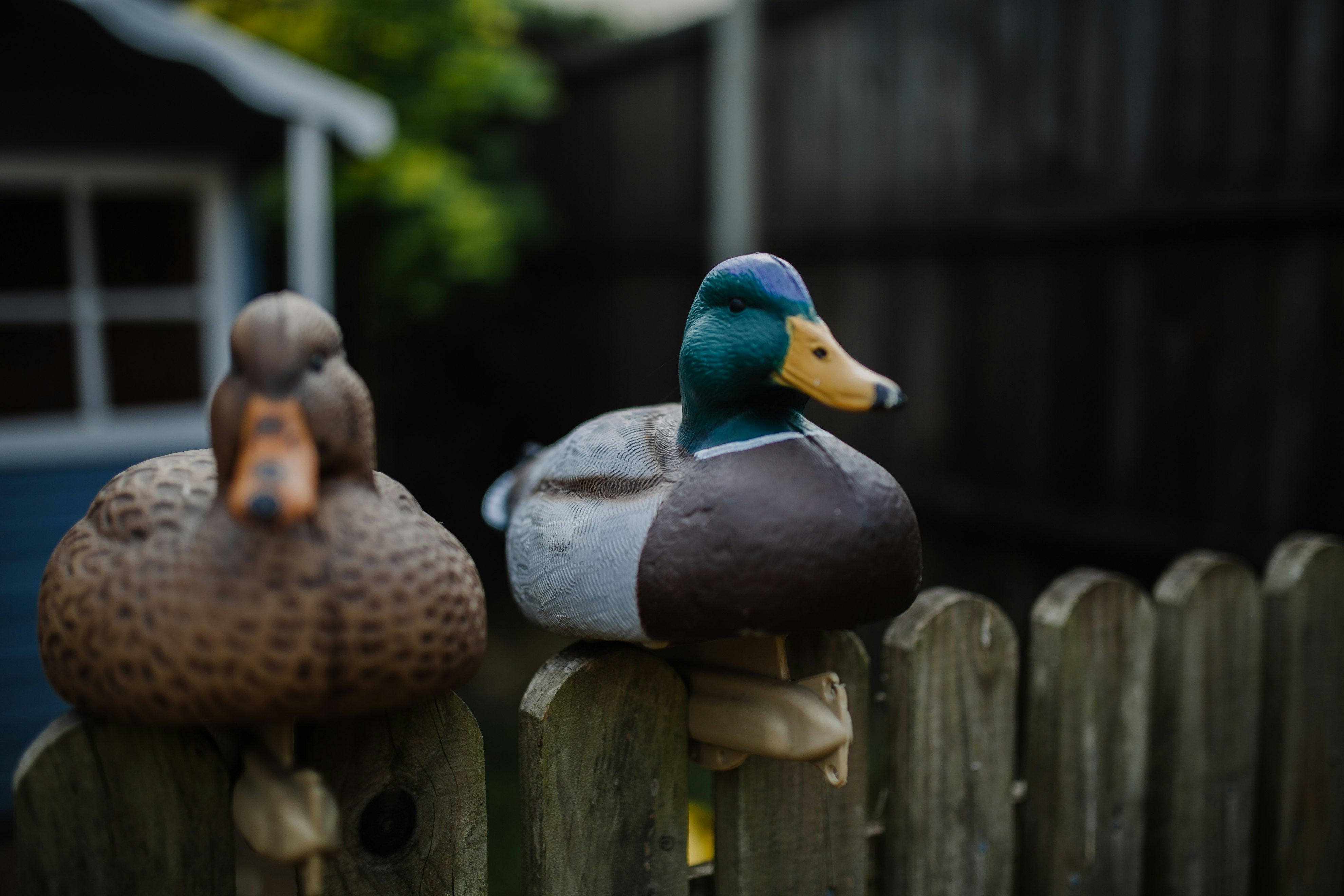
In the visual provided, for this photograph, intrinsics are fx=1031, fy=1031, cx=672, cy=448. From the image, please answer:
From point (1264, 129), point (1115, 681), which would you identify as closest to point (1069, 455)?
point (1264, 129)

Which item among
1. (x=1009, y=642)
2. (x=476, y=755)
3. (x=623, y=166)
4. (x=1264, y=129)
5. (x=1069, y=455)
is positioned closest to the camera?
(x=476, y=755)

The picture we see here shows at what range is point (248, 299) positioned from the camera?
11.9 feet

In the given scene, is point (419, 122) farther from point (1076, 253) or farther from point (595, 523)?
point (595, 523)

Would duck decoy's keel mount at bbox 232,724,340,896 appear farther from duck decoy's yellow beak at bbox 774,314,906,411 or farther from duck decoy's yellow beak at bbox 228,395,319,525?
duck decoy's yellow beak at bbox 774,314,906,411

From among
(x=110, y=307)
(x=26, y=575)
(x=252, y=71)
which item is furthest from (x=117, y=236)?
(x=26, y=575)

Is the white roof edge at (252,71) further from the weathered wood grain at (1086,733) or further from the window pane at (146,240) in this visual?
the weathered wood grain at (1086,733)

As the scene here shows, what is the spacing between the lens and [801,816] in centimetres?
112

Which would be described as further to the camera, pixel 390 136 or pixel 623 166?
pixel 623 166

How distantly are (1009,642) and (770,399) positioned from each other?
56 cm

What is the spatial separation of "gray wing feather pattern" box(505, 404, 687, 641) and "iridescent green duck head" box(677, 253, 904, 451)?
0.05 metres

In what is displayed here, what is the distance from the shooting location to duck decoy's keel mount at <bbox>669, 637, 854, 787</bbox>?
87 cm

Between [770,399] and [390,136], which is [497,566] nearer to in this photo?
[390,136]

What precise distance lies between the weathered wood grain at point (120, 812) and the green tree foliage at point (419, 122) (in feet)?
11.3

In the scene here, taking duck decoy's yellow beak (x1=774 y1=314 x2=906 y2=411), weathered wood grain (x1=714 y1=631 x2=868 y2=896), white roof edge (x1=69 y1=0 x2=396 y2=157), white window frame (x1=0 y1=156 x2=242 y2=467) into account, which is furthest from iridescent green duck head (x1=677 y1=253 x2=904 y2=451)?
white window frame (x1=0 y1=156 x2=242 y2=467)
